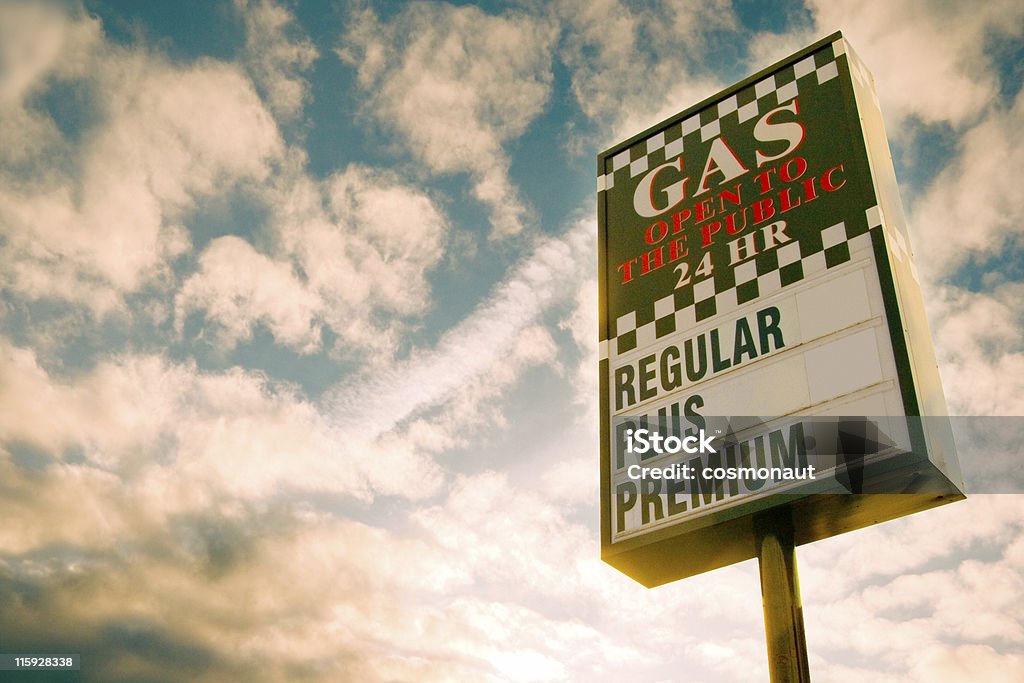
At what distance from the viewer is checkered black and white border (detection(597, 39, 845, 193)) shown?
6484mm

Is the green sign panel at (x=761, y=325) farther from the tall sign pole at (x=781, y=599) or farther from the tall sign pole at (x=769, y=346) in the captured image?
the tall sign pole at (x=781, y=599)

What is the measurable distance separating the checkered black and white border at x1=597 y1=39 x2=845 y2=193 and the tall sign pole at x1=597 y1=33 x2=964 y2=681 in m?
0.02

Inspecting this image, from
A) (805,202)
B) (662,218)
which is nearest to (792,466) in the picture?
(805,202)

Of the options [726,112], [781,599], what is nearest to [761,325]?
[781,599]

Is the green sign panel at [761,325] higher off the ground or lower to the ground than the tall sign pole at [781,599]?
higher

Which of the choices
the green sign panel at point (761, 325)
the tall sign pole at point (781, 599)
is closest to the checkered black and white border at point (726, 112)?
the green sign panel at point (761, 325)

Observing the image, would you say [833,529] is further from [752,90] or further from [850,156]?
[752,90]

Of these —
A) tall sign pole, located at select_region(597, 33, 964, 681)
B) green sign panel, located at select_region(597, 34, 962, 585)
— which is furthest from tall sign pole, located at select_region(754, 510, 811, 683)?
green sign panel, located at select_region(597, 34, 962, 585)

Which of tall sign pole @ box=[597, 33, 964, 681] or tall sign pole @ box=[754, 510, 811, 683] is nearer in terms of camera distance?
tall sign pole @ box=[754, 510, 811, 683]

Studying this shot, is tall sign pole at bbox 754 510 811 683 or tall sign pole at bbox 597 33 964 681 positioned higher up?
tall sign pole at bbox 597 33 964 681

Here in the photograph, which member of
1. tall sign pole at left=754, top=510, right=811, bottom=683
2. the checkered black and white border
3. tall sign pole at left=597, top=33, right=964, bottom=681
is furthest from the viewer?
the checkered black and white border

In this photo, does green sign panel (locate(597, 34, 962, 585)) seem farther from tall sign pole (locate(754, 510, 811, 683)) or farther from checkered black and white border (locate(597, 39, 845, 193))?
tall sign pole (locate(754, 510, 811, 683))

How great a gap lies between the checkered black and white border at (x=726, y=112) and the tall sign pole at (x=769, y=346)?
0.06 feet

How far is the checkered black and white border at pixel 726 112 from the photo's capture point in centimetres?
648
